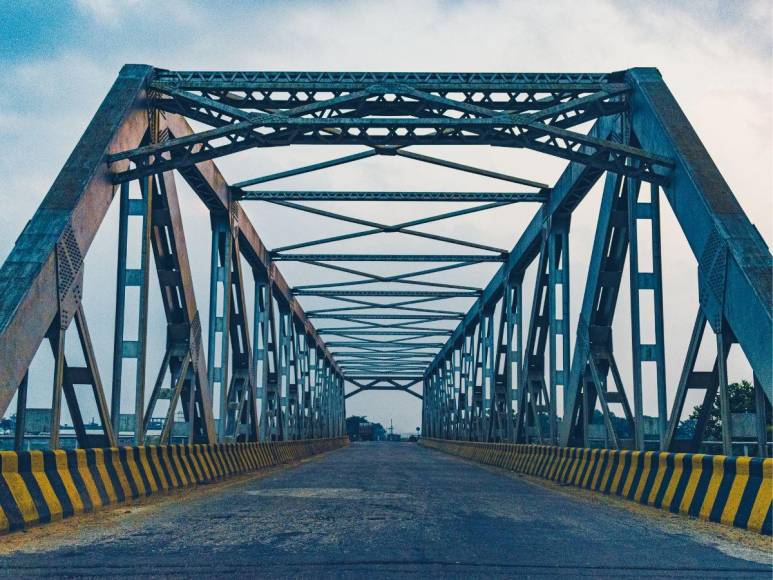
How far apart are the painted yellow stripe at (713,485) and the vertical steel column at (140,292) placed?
9.98 m

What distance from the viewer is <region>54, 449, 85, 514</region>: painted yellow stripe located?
10070 millimetres

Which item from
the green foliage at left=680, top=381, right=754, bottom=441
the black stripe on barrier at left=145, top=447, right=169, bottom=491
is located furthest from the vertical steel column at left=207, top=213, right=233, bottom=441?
the green foliage at left=680, top=381, right=754, bottom=441

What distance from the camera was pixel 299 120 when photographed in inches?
645

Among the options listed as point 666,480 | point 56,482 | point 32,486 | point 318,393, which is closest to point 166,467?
point 56,482

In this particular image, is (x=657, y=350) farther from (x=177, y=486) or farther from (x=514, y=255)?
(x=514, y=255)

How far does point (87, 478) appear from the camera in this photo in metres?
10.9

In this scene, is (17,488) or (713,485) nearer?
(17,488)

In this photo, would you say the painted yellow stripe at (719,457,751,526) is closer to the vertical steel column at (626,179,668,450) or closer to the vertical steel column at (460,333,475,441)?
the vertical steel column at (626,179,668,450)

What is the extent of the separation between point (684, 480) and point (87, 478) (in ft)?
23.1

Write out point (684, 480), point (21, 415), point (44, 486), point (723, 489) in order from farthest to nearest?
point (21, 415) < point (684, 480) < point (723, 489) < point (44, 486)

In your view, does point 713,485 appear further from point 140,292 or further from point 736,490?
point 140,292

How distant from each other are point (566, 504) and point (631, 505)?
851 mm

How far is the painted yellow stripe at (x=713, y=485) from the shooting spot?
33.0 feet

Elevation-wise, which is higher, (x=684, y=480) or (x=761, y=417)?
(x=761, y=417)
